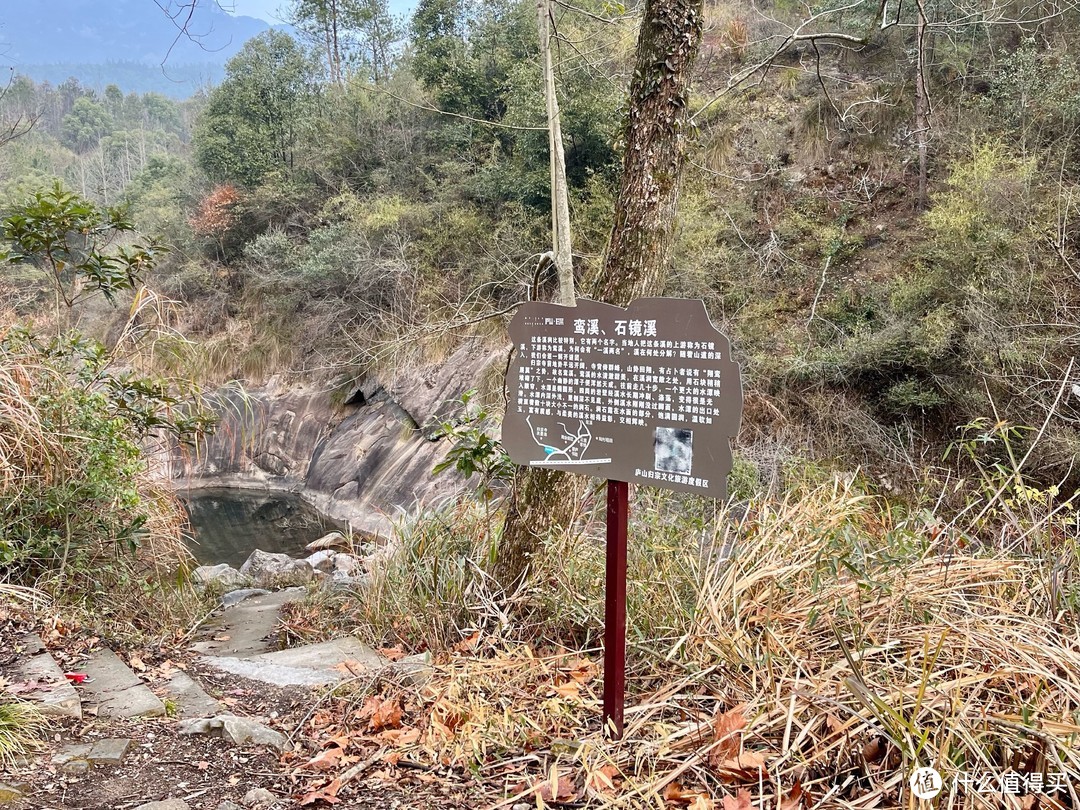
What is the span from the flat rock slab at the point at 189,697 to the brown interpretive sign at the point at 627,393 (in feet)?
5.75

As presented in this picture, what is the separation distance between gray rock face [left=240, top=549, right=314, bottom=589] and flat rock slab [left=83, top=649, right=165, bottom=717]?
4392 millimetres

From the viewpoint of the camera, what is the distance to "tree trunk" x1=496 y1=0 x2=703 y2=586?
3.03 m

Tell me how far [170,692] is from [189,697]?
0.42 feet

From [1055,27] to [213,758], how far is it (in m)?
10.8

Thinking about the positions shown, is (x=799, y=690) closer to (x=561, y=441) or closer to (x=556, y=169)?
(x=561, y=441)

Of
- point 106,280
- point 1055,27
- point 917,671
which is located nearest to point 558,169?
point 106,280

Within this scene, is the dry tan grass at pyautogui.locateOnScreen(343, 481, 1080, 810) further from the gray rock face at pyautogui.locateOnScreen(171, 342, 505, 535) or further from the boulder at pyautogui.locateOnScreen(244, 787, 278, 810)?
the gray rock face at pyautogui.locateOnScreen(171, 342, 505, 535)

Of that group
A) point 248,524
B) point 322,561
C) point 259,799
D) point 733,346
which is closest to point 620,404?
point 259,799

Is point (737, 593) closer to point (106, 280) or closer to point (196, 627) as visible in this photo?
point (196, 627)

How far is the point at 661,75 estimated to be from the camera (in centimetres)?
303

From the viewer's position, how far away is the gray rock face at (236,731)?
97.8 inches

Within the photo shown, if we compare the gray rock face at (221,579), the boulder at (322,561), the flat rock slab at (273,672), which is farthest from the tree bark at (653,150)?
the boulder at (322,561)

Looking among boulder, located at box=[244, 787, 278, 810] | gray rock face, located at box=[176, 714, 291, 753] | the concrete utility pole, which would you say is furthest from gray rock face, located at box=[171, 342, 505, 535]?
boulder, located at box=[244, 787, 278, 810]

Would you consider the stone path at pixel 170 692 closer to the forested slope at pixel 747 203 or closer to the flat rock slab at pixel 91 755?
the flat rock slab at pixel 91 755
